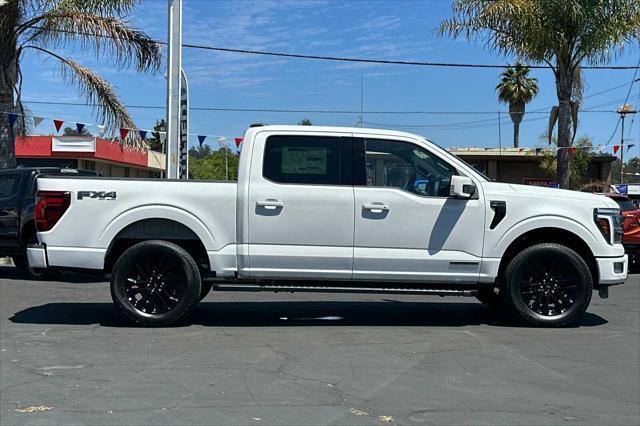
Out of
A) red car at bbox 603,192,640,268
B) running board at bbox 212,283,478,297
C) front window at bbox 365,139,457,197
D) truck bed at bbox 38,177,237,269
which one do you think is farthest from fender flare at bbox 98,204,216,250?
red car at bbox 603,192,640,268

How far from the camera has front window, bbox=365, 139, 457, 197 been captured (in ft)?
23.4

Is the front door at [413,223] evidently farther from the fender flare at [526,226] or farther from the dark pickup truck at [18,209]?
the dark pickup truck at [18,209]

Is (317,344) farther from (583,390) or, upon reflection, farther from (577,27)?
(577,27)

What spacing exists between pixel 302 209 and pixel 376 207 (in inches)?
31.2

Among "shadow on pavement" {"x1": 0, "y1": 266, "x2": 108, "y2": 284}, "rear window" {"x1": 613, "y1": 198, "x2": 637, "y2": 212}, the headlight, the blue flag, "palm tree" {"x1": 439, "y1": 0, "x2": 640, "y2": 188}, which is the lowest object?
"shadow on pavement" {"x1": 0, "y1": 266, "x2": 108, "y2": 284}

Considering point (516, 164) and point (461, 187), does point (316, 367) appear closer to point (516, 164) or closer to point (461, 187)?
point (461, 187)

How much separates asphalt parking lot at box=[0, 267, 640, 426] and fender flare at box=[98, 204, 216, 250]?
102 cm

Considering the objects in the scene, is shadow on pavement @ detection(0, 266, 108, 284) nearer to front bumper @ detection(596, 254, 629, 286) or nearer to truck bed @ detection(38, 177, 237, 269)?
truck bed @ detection(38, 177, 237, 269)

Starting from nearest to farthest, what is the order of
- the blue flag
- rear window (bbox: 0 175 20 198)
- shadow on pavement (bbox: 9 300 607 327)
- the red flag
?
shadow on pavement (bbox: 9 300 607 327)
rear window (bbox: 0 175 20 198)
the blue flag
the red flag

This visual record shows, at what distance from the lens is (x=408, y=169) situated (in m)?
7.15

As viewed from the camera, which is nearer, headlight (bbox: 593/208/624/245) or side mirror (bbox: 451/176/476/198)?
side mirror (bbox: 451/176/476/198)

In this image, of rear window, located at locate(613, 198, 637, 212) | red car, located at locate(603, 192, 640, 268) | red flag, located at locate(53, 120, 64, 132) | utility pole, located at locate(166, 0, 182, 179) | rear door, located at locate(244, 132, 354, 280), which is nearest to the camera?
rear door, located at locate(244, 132, 354, 280)

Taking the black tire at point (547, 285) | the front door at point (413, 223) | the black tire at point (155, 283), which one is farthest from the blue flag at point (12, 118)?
the black tire at point (547, 285)

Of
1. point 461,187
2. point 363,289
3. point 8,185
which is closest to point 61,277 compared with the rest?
point 8,185
